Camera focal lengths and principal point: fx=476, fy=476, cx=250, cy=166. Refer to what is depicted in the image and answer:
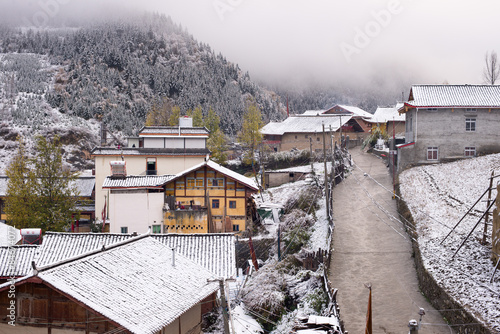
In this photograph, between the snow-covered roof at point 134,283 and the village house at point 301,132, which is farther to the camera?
the village house at point 301,132

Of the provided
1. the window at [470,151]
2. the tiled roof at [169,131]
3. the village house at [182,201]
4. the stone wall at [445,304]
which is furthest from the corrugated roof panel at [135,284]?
the tiled roof at [169,131]

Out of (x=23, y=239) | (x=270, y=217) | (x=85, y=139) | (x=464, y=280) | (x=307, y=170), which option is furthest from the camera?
(x=85, y=139)

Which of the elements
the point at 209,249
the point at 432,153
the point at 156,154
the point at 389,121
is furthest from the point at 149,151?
the point at 389,121

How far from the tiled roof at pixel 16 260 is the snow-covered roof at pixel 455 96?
106 feet

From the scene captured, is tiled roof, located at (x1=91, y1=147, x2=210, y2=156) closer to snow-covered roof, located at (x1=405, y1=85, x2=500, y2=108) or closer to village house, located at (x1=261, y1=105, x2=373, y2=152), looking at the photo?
village house, located at (x1=261, y1=105, x2=373, y2=152)

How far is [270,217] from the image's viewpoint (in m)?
40.3

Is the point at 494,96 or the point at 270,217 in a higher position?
the point at 494,96

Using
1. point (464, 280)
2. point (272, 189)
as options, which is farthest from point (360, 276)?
point (272, 189)

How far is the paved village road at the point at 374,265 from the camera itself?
1964cm

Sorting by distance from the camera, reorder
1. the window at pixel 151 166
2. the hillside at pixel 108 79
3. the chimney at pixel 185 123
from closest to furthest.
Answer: the window at pixel 151 166
the chimney at pixel 185 123
the hillside at pixel 108 79

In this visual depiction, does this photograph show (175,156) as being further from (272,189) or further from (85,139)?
(85,139)

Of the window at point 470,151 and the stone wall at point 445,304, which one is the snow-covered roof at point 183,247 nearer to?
the stone wall at point 445,304

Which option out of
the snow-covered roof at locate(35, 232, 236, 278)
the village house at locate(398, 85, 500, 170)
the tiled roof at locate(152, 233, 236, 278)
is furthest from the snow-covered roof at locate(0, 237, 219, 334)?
the village house at locate(398, 85, 500, 170)

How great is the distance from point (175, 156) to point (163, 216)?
11.9 m
